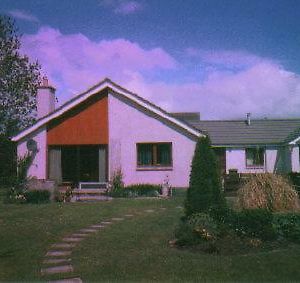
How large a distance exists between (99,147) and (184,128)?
5.01 metres

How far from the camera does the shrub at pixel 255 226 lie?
1067cm

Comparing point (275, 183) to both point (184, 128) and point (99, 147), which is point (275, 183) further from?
point (99, 147)

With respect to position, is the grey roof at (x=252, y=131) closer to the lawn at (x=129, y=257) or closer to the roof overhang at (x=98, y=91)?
the roof overhang at (x=98, y=91)

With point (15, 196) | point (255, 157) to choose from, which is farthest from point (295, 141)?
point (15, 196)

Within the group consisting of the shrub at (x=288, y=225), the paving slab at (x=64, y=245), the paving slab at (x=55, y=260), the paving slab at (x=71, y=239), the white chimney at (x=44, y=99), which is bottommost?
the paving slab at (x=55, y=260)

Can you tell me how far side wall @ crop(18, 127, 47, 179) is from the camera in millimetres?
24734

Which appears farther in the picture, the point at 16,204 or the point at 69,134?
the point at 69,134

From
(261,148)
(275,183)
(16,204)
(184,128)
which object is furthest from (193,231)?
(261,148)

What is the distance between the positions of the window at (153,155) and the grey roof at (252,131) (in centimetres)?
714

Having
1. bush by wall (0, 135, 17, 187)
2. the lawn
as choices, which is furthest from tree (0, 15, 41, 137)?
the lawn

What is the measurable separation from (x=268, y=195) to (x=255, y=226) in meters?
2.91

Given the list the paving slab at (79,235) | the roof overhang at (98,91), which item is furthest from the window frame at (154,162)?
the paving slab at (79,235)

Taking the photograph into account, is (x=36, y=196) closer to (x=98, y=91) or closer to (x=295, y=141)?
(x=98, y=91)

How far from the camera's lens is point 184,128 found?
24.5 metres
